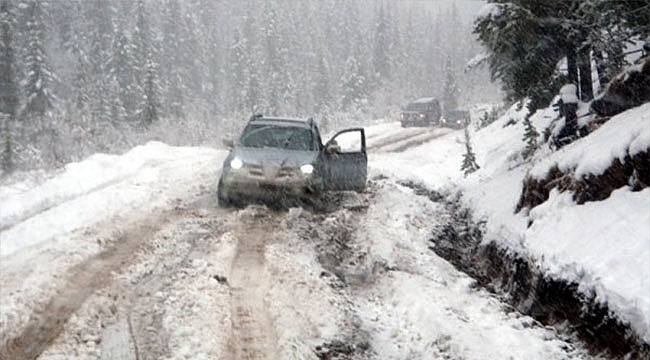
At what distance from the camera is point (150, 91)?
42812 mm

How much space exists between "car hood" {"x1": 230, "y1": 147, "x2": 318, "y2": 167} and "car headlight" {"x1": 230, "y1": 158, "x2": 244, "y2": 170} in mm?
64

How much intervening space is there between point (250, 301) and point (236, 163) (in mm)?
5098

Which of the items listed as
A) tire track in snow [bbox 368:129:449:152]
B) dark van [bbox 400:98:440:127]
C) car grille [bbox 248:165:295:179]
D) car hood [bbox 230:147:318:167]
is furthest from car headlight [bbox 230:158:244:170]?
dark van [bbox 400:98:440:127]

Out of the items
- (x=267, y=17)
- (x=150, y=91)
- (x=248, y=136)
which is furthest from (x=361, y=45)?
(x=248, y=136)

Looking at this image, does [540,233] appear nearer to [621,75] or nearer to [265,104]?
[621,75]

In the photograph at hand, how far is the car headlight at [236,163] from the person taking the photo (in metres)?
11.7

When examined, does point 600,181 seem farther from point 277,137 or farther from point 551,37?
point 277,137

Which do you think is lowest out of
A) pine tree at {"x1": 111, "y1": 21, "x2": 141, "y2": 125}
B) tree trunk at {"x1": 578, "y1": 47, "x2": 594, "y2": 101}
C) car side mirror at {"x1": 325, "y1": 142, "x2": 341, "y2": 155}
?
car side mirror at {"x1": 325, "y1": 142, "x2": 341, "y2": 155}

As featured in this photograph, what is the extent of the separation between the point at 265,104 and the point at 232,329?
6778 cm

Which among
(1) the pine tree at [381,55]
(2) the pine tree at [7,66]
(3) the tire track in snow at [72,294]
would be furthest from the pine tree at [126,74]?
(3) the tire track in snow at [72,294]

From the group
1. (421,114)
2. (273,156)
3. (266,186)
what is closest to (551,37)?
(273,156)

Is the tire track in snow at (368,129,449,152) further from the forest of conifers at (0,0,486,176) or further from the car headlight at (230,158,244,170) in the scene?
the car headlight at (230,158,244,170)

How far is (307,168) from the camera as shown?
1185 centimetres

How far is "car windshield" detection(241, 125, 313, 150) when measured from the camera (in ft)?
42.5
